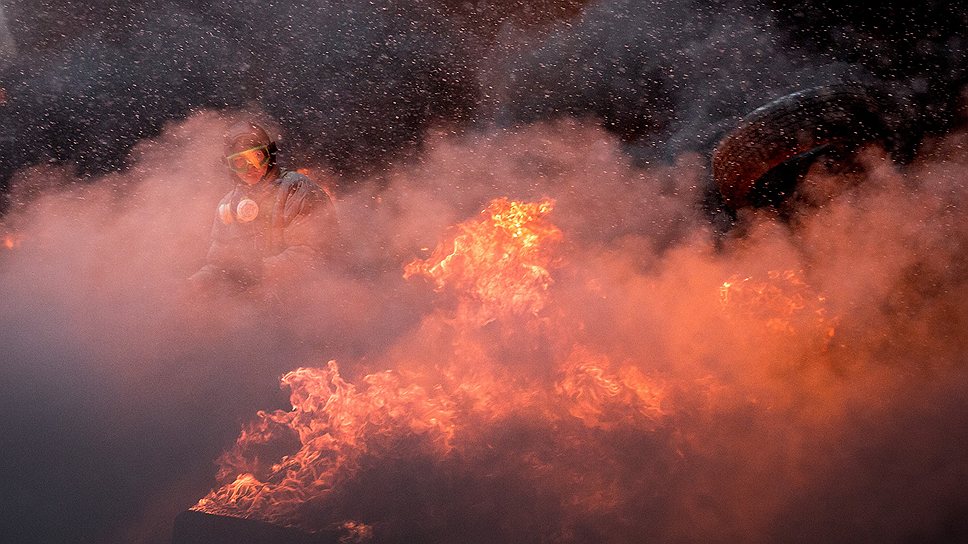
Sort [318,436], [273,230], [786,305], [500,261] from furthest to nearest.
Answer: [500,261], [318,436], [786,305], [273,230]

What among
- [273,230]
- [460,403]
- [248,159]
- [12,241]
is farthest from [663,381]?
[12,241]

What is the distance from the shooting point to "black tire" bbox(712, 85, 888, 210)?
302 centimetres

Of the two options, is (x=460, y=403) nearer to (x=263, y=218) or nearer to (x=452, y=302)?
(x=452, y=302)

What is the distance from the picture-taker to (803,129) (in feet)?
9.98

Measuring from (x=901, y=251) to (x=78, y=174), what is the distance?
4.51 m

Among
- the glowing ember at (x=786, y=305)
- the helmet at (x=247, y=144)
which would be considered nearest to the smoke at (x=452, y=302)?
the glowing ember at (x=786, y=305)

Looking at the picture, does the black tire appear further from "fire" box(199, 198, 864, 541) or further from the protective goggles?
the protective goggles

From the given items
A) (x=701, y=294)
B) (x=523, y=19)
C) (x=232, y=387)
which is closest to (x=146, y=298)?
(x=232, y=387)

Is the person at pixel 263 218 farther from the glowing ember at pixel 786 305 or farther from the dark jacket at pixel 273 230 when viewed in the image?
the glowing ember at pixel 786 305

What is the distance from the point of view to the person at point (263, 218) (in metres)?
3.14

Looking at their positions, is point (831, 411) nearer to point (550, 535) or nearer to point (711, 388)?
point (711, 388)

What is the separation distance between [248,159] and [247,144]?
0.07 m

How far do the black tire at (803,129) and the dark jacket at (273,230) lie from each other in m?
2.09

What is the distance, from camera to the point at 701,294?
12.3ft
